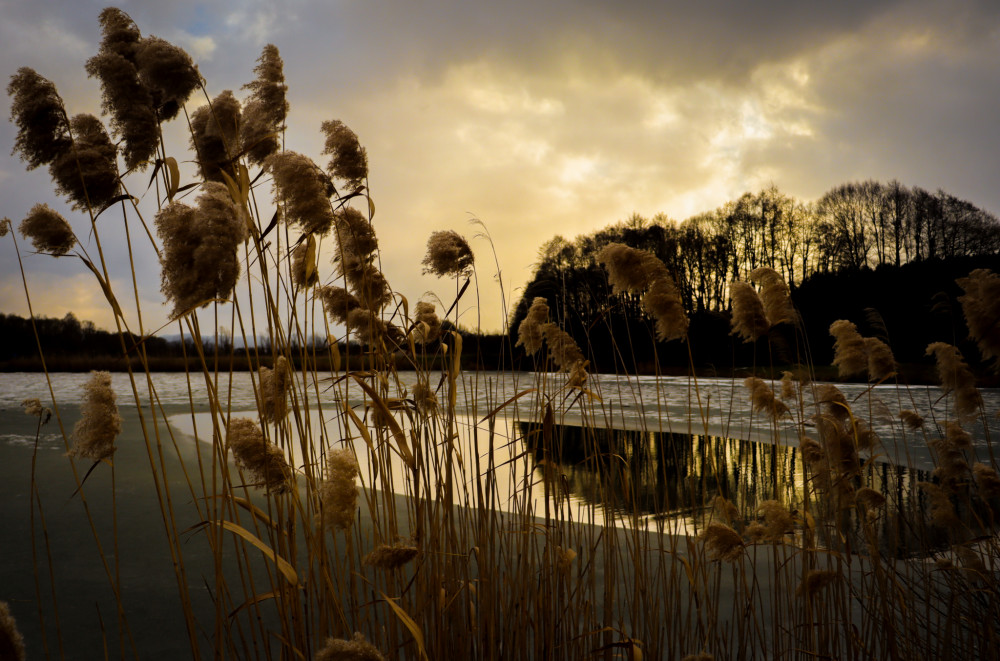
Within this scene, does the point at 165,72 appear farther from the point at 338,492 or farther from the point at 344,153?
the point at 338,492

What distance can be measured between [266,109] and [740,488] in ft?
17.8

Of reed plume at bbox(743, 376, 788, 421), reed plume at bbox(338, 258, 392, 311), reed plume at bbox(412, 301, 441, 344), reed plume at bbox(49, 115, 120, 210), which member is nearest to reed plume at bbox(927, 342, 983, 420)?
reed plume at bbox(743, 376, 788, 421)

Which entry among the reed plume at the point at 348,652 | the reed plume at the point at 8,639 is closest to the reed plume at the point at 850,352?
the reed plume at the point at 348,652

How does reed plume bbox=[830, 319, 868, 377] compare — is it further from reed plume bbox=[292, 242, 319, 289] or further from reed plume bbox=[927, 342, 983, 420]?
reed plume bbox=[292, 242, 319, 289]

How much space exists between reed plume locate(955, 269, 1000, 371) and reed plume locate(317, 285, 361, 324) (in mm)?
2121

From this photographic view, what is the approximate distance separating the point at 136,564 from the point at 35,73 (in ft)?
10.0

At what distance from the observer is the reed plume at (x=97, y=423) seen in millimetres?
1430

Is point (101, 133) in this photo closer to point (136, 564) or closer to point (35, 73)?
point (35, 73)

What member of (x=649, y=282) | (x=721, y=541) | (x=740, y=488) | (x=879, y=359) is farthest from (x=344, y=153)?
(x=740, y=488)

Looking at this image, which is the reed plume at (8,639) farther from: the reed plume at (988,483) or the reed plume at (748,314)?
the reed plume at (988,483)

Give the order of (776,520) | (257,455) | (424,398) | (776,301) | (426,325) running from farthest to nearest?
(776,301), (776,520), (426,325), (424,398), (257,455)

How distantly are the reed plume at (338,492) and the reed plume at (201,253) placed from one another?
1.74ft

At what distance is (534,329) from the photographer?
263cm

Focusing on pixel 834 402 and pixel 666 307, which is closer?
pixel 666 307
